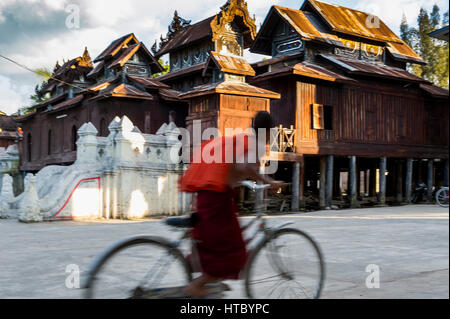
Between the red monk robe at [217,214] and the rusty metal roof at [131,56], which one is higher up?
the rusty metal roof at [131,56]

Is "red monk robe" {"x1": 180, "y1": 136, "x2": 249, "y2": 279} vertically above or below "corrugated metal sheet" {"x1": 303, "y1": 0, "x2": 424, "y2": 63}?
below

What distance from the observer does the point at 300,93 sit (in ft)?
69.7

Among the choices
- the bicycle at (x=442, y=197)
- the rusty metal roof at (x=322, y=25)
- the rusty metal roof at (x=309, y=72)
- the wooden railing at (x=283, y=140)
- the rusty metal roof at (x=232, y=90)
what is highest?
the rusty metal roof at (x=322, y=25)

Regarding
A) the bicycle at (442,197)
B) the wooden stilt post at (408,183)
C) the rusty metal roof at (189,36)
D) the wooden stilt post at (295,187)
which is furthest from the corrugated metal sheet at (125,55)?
the bicycle at (442,197)

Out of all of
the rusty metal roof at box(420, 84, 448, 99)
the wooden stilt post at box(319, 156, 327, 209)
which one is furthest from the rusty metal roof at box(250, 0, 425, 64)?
the wooden stilt post at box(319, 156, 327, 209)

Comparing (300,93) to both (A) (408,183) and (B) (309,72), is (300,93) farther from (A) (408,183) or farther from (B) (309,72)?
(A) (408,183)


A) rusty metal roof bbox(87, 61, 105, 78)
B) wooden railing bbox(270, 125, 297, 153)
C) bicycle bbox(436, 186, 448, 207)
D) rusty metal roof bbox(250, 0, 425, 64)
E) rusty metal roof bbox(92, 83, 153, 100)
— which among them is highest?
rusty metal roof bbox(250, 0, 425, 64)

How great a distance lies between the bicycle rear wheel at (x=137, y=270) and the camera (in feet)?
11.1

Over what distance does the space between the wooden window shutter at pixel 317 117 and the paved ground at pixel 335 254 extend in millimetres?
8442

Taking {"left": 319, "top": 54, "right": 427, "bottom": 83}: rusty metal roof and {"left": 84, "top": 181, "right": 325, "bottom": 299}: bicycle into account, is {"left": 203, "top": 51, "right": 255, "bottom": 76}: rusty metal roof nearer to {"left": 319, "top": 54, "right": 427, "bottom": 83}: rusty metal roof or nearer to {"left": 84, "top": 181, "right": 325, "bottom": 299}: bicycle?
{"left": 319, "top": 54, "right": 427, "bottom": 83}: rusty metal roof

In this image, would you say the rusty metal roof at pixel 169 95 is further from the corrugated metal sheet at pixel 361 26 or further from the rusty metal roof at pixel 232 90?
the corrugated metal sheet at pixel 361 26

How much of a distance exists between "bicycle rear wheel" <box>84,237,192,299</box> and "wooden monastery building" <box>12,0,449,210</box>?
52.8 feet

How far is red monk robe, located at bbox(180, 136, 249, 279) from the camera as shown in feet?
12.3

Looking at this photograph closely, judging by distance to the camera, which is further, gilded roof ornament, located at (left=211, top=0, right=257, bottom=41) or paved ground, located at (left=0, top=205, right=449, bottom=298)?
gilded roof ornament, located at (left=211, top=0, right=257, bottom=41)
